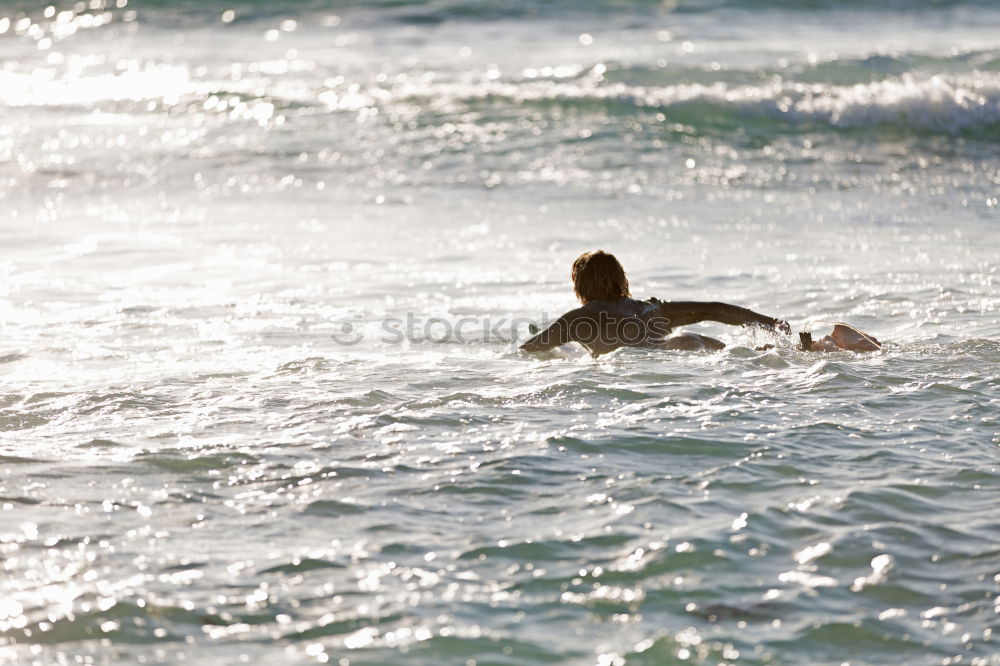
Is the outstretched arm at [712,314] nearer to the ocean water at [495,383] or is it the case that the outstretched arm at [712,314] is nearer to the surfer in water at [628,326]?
the surfer in water at [628,326]

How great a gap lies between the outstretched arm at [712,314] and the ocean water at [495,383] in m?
0.17

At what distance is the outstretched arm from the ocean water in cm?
17

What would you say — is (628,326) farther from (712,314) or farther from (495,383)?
(495,383)

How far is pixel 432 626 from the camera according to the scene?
3.37 metres

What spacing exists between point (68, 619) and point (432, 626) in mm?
1037

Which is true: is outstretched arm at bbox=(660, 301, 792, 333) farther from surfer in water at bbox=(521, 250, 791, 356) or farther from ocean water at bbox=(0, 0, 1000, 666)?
ocean water at bbox=(0, 0, 1000, 666)

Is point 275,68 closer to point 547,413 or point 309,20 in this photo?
point 309,20

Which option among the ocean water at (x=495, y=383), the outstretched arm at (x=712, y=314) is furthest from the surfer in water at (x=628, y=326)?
the ocean water at (x=495, y=383)

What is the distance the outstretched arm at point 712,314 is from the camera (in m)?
6.55

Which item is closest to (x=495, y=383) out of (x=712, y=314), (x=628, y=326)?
(x=628, y=326)

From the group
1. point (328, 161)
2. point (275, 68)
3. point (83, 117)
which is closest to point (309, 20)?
point (275, 68)

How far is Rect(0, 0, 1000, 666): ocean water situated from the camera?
136 inches

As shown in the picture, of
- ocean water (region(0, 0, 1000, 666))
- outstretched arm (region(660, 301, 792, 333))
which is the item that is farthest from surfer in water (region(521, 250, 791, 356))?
ocean water (region(0, 0, 1000, 666))

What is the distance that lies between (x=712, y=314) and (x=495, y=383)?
4.52 feet
